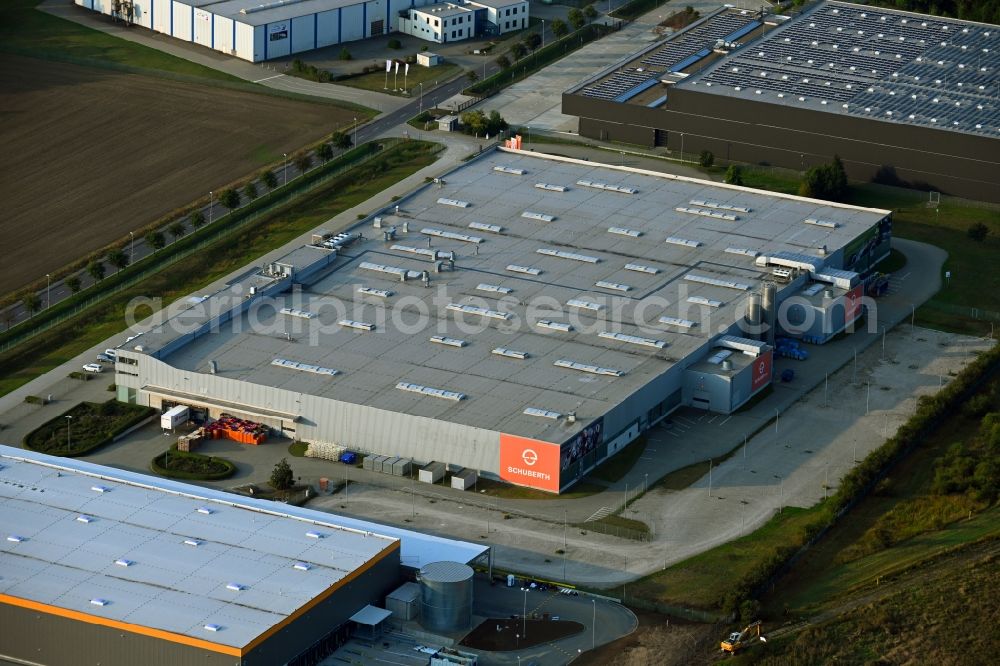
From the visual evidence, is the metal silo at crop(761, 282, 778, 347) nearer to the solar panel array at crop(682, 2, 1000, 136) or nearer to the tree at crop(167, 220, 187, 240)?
the solar panel array at crop(682, 2, 1000, 136)

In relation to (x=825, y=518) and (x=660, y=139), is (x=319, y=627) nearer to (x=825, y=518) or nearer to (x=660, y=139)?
(x=825, y=518)

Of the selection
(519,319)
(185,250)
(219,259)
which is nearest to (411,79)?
(185,250)

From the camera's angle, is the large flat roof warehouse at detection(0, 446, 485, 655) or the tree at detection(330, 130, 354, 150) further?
the tree at detection(330, 130, 354, 150)

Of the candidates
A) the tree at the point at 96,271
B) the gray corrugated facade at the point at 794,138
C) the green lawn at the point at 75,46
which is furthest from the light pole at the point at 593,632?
the green lawn at the point at 75,46

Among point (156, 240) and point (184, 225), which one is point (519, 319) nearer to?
point (156, 240)

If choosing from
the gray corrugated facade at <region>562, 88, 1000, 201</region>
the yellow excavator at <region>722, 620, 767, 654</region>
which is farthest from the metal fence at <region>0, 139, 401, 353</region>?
the yellow excavator at <region>722, 620, 767, 654</region>

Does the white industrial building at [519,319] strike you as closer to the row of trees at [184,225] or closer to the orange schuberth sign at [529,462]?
the orange schuberth sign at [529,462]

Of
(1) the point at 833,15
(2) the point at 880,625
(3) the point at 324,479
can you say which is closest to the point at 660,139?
(1) the point at 833,15

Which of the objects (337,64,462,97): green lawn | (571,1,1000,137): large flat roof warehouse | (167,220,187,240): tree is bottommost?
(167,220,187,240): tree
